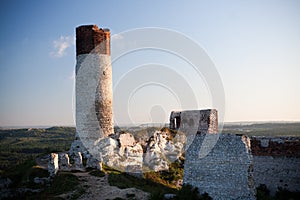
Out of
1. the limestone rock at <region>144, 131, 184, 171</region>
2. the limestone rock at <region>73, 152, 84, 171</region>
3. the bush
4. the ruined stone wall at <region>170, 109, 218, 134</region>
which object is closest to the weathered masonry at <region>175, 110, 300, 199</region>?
the bush

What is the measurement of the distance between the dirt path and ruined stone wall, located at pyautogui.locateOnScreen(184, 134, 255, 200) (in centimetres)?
233

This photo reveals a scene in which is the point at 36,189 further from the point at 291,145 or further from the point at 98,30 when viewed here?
the point at 291,145

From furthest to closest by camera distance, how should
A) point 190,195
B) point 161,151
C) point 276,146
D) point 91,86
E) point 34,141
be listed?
point 34,141, point 161,151, point 91,86, point 276,146, point 190,195

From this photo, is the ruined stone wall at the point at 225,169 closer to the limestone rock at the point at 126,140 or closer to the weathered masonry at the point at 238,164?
the weathered masonry at the point at 238,164

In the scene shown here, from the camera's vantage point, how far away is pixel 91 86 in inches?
696

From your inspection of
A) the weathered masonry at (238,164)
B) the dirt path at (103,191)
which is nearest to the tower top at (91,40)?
the dirt path at (103,191)

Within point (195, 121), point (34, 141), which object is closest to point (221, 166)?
point (195, 121)

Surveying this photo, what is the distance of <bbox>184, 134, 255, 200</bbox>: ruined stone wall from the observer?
1112cm

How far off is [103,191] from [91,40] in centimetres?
946

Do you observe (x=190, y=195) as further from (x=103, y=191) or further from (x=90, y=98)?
(x=90, y=98)

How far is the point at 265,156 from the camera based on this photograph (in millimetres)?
15461

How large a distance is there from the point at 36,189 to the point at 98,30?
395 inches

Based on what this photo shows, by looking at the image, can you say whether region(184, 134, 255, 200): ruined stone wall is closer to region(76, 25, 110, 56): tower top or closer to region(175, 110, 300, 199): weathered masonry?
region(175, 110, 300, 199): weathered masonry

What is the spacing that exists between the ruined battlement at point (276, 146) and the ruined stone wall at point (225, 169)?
4.41m
